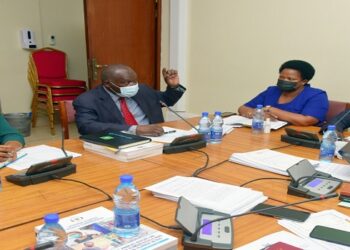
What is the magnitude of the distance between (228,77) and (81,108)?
2.11 m

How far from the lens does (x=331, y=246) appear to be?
0.94 metres

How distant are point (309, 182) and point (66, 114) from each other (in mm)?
1646

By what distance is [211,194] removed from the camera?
1219 millimetres

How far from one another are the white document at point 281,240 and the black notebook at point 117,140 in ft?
2.91

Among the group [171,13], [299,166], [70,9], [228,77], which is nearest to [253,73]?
[228,77]

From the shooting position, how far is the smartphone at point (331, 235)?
0.96 metres

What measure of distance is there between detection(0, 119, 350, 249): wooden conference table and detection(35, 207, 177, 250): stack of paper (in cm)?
8

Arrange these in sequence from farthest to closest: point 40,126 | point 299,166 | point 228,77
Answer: point 40,126
point 228,77
point 299,166

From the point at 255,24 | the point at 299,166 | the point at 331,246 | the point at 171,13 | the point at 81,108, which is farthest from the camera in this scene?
the point at 171,13

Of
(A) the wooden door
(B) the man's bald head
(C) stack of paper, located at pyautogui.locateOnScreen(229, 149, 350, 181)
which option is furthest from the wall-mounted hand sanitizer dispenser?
(C) stack of paper, located at pyautogui.locateOnScreen(229, 149, 350, 181)

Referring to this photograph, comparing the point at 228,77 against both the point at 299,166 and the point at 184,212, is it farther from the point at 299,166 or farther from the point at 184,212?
the point at 184,212

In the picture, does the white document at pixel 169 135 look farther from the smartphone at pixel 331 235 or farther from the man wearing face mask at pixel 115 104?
the smartphone at pixel 331 235

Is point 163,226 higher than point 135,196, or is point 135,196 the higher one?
point 135,196

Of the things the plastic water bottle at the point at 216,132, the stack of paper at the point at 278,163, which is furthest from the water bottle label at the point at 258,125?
the stack of paper at the point at 278,163
